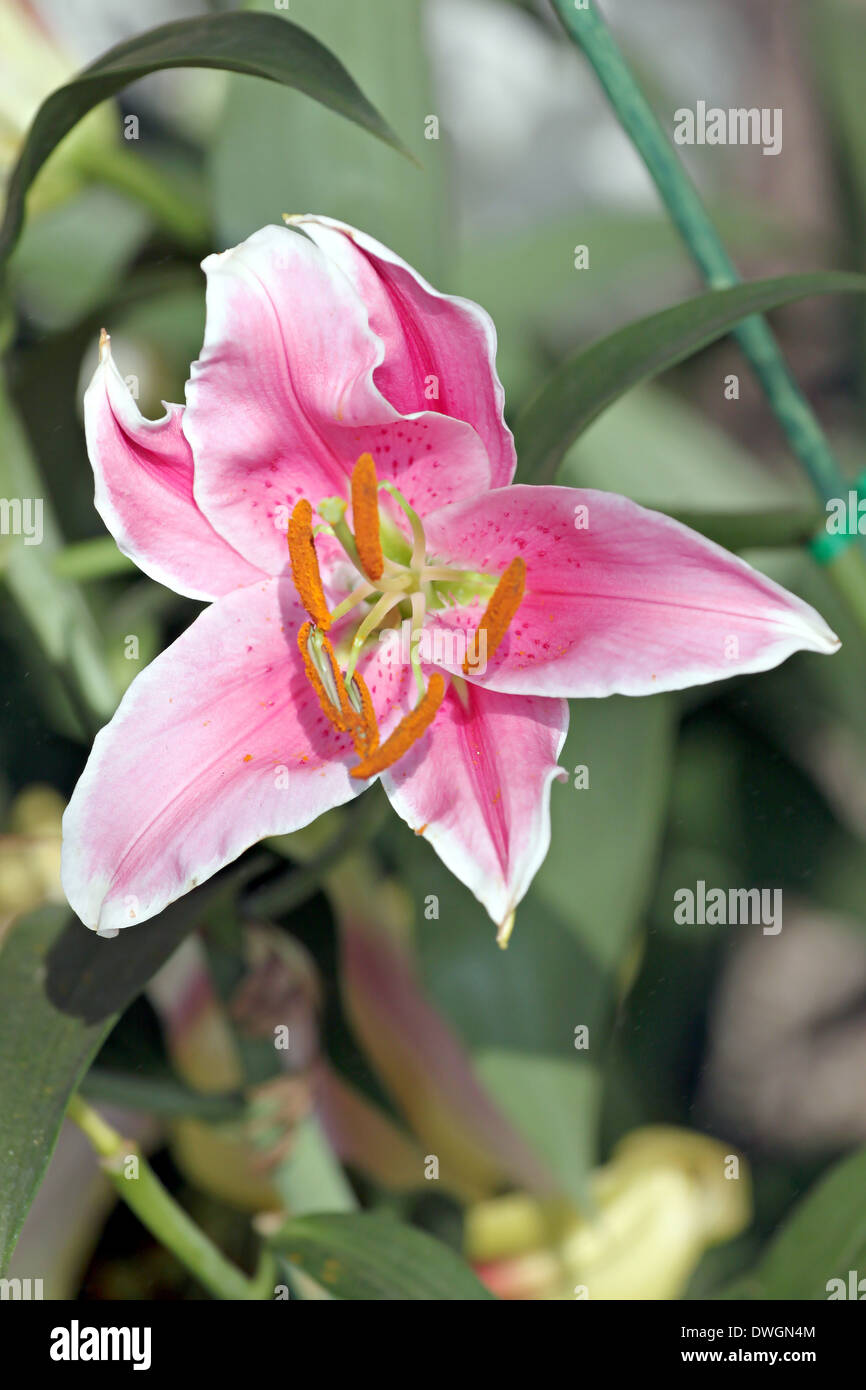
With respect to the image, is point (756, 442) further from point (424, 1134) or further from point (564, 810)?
point (424, 1134)

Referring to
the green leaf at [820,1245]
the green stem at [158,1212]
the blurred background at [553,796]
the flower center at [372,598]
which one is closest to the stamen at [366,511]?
the flower center at [372,598]

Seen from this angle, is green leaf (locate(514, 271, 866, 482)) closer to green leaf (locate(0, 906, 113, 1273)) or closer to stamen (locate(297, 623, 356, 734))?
stamen (locate(297, 623, 356, 734))

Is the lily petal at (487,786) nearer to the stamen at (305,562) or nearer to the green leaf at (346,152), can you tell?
A: the stamen at (305,562)

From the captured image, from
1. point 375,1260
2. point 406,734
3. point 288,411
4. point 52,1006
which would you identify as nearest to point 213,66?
point 288,411

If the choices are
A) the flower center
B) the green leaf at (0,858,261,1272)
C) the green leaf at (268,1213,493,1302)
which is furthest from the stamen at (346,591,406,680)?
the green leaf at (268,1213,493,1302)

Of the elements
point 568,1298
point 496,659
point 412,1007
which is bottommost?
point 568,1298
